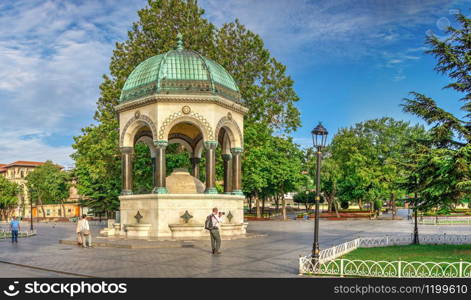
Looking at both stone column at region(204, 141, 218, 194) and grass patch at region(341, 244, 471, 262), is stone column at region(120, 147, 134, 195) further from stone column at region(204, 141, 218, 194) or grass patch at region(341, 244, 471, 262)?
grass patch at region(341, 244, 471, 262)

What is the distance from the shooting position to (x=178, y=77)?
875 inches

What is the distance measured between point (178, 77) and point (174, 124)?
2.31 m

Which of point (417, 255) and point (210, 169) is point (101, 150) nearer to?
point (210, 169)

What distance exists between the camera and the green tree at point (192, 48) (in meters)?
32.4

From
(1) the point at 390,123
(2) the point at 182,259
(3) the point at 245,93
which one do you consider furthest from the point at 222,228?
(1) the point at 390,123

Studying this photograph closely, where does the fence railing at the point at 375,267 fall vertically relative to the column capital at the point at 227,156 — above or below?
below

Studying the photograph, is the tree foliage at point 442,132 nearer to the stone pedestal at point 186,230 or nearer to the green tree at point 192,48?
the stone pedestal at point 186,230

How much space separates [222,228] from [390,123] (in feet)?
136

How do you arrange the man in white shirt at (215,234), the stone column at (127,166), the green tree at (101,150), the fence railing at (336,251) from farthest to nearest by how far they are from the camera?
the green tree at (101,150) → the stone column at (127,166) → the man in white shirt at (215,234) → the fence railing at (336,251)

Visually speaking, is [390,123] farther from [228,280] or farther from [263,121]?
[228,280]

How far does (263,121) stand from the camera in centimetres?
3688

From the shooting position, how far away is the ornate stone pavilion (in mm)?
20672

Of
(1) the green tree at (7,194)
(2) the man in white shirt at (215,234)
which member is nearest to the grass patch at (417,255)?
(2) the man in white shirt at (215,234)

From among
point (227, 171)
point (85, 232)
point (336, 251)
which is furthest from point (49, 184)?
point (336, 251)
